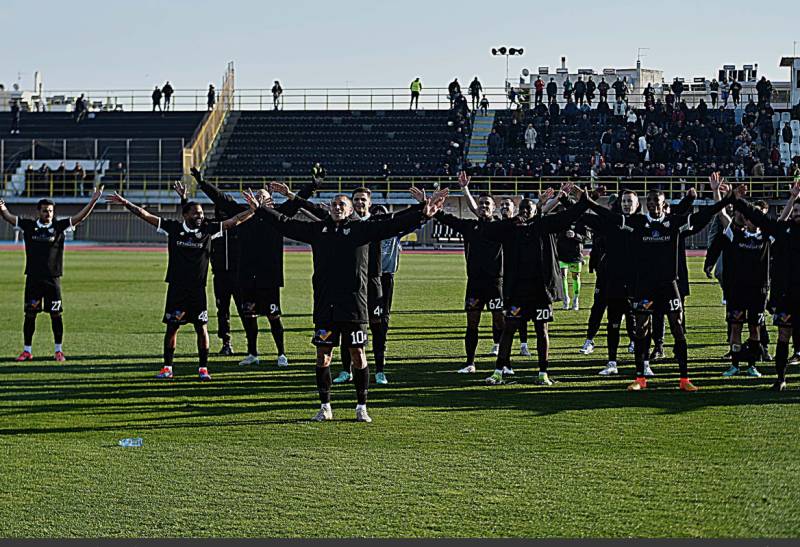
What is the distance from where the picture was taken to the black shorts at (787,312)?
12.6 m

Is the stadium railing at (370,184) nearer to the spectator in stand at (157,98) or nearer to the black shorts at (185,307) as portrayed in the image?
the spectator in stand at (157,98)

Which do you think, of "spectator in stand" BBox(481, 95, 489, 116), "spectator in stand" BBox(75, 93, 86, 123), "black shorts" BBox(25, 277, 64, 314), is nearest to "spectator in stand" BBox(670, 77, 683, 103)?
"spectator in stand" BBox(481, 95, 489, 116)

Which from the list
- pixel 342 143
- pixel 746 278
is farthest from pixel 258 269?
pixel 342 143

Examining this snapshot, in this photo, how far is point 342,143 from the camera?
61938 mm

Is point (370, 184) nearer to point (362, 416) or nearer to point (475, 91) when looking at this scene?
point (475, 91)

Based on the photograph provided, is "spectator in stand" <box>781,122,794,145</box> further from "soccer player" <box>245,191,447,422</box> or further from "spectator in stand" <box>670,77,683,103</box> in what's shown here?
"soccer player" <box>245,191,447,422</box>

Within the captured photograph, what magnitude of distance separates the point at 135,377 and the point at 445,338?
5726mm

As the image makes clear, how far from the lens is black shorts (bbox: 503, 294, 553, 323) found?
43.3ft

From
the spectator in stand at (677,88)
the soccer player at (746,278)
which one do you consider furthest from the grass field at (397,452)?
the spectator in stand at (677,88)

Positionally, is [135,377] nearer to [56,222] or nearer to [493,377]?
[56,222]

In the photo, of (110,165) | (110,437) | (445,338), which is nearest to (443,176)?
(110,165)

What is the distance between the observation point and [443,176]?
54719 mm

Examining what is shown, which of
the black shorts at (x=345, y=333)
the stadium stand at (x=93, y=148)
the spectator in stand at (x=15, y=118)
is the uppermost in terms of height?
the spectator in stand at (x=15, y=118)

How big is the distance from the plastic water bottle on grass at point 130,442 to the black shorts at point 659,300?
5.53 metres
